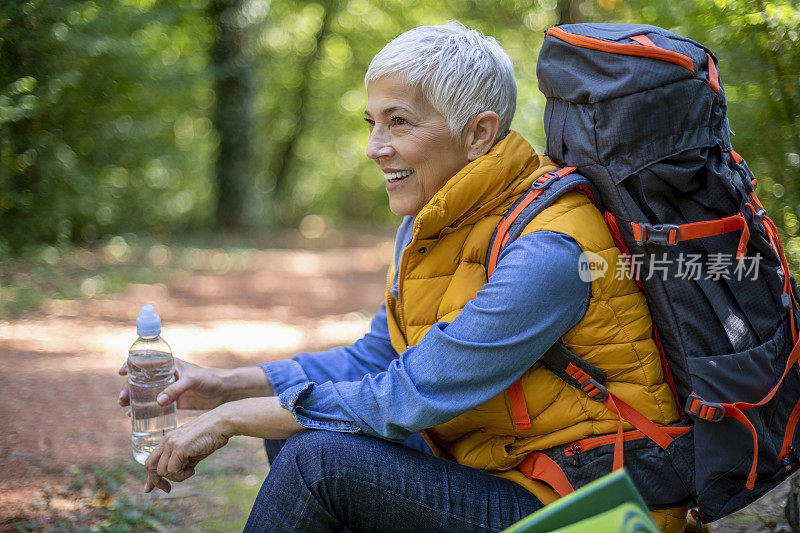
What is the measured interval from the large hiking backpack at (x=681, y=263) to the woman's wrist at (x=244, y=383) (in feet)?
2.96

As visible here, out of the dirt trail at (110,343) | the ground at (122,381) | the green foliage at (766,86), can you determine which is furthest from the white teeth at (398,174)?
the dirt trail at (110,343)

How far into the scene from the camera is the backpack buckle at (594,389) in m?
1.78

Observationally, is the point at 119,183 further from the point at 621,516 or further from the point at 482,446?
the point at 621,516

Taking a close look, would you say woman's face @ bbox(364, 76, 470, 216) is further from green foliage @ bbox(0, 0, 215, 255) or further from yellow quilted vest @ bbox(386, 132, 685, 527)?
green foliage @ bbox(0, 0, 215, 255)

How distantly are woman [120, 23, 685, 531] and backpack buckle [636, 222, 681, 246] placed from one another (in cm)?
11

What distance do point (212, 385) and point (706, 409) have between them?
1439 mm

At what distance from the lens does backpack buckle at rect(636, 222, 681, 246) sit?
1.71 metres

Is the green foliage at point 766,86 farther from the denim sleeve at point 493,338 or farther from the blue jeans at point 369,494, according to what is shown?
the blue jeans at point 369,494

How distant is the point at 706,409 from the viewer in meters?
1.75

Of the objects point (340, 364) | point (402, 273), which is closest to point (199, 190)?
point (340, 364)

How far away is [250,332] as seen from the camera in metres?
6.34

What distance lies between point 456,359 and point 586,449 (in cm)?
42

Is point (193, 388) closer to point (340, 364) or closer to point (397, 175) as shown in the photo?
point (340, 364)

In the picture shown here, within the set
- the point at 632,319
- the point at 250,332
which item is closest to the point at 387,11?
the point at 250,332
